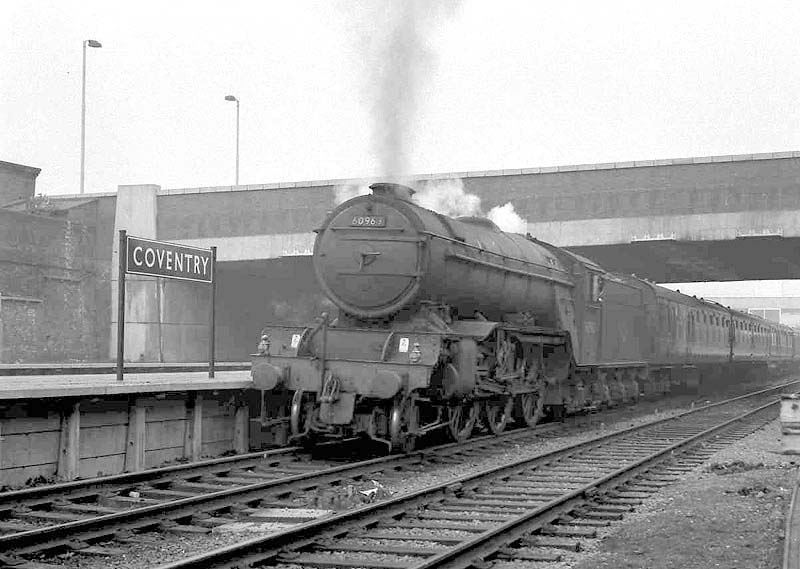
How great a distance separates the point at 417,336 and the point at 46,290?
68.5 ft

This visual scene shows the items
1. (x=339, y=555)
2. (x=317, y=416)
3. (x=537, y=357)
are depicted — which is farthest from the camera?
(x=537, y=357)

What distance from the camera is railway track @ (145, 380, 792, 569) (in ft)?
19.4

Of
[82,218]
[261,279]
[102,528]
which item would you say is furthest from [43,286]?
[102,528]

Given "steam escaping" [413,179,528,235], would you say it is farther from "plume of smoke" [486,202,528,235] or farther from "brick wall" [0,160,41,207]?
"brick wall" [0,160,41,207]

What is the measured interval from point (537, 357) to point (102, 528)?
29.4ft

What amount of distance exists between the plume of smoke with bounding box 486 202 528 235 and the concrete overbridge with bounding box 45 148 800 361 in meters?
0.20

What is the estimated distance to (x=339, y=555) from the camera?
20.1 ft

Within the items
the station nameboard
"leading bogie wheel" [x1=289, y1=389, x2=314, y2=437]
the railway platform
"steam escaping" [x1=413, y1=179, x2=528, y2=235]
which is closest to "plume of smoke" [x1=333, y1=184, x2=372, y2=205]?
"steam escaping" [x1=413, y1=179, x2=528, y2=235]

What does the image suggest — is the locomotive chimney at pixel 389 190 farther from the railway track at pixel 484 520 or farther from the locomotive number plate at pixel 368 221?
the railway track at pixel 484 520

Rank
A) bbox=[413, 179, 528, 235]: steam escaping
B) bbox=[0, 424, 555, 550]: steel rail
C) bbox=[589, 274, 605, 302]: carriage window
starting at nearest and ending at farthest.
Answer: bbox=[0, 424, 555, 550]: steel rail, bbox=[589, 274, 605, 302]: carriage window, bbox=[413, 179, 528, 235]: steam escaping

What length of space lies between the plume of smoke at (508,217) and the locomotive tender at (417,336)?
8.37m

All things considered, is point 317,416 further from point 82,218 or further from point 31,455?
point 82,218

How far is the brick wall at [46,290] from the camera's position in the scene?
26.9m

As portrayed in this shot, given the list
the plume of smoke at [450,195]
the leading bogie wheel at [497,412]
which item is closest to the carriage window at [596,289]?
the leading bogie wheel at [497,412]
